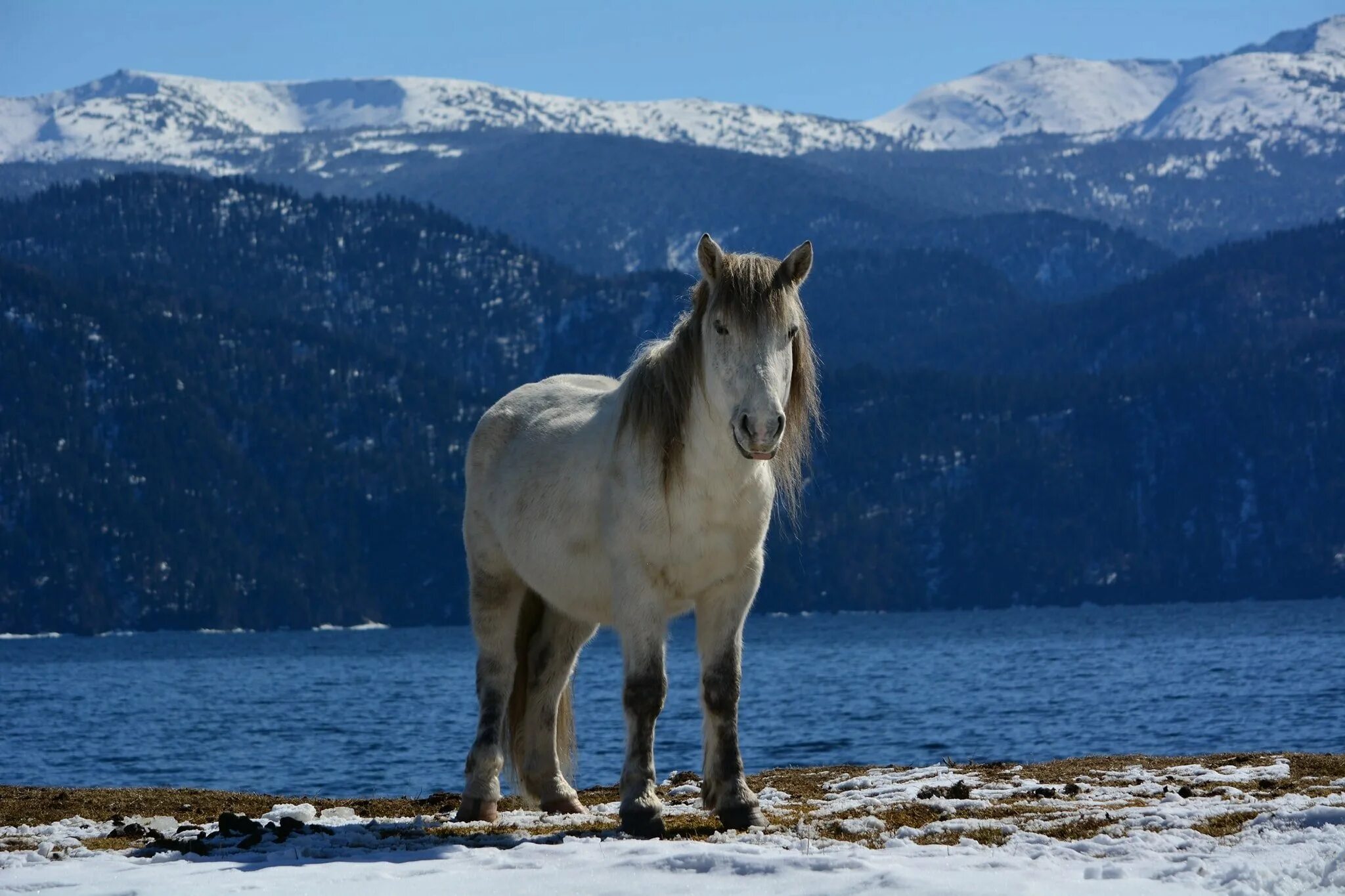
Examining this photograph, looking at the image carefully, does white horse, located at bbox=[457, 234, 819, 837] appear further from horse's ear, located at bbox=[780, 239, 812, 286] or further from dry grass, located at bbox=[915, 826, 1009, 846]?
dry grass, located at bbox=[915, 826, 1009, 846]

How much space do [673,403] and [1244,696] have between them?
280 feet

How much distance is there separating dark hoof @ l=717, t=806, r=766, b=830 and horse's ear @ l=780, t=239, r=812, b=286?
11.7 feet

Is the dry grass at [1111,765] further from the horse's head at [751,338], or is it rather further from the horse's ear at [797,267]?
the horse's ear at [797,267]

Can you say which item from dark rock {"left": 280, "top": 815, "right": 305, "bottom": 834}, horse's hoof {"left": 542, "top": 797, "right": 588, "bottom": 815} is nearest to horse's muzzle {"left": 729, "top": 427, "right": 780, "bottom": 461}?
dark rock {"left": 280, "top": 815, "right": 305, "bottom": 834}

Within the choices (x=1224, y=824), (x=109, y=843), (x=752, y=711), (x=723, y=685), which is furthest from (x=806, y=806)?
(x=752, y=711)

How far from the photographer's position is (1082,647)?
162 m

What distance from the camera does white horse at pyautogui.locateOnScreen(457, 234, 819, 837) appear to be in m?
10.9

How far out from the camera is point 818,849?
9.89m

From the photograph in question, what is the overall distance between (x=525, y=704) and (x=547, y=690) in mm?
231

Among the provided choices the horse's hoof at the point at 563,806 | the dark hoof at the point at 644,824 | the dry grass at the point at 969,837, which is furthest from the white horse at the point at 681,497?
the dry grass at the point at 969,837

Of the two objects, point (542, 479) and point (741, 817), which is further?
point (542, 479)

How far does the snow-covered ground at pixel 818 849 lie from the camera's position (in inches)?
347

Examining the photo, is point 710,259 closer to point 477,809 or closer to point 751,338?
point 751,338

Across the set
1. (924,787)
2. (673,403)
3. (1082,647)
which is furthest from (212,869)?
(1082,647)
